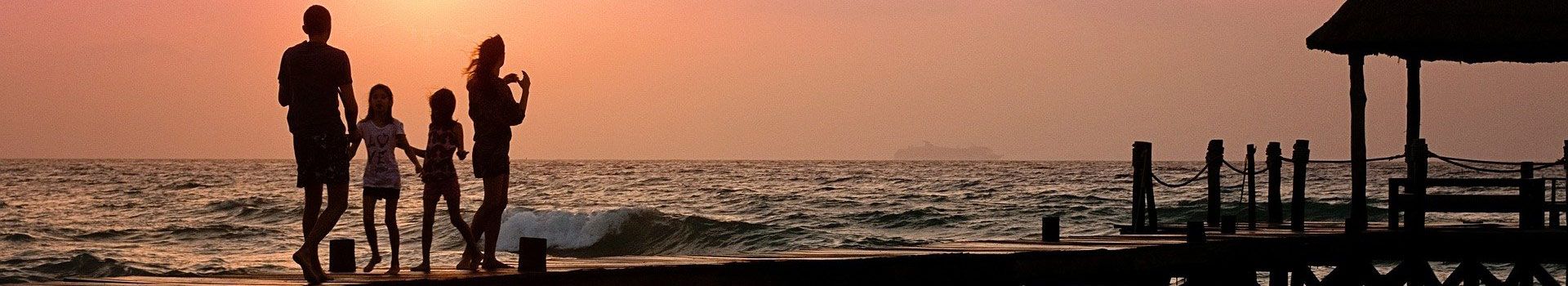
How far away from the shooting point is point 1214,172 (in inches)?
762

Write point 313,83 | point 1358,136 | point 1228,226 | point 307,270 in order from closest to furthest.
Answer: point 313,83 → point 307,270 → point 1228,226 → point 1358,136

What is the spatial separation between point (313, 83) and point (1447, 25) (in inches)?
471

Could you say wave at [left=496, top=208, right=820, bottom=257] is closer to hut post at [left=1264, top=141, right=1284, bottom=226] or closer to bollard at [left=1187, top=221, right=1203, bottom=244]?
hut post at [left=1264, top=141, right=1284, bottom=226]

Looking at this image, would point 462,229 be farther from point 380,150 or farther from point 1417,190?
point 1417,190

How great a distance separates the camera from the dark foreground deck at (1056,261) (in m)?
9.27

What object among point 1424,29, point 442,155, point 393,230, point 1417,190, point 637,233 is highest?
point 1424,29

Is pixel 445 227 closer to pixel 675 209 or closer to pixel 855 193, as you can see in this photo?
pixel 675 209

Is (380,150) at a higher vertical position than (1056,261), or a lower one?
higher

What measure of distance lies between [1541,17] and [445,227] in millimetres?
30319

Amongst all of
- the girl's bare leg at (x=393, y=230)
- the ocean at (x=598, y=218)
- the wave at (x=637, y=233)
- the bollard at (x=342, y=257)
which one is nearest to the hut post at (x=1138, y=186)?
the ocean at (x=598, y=218)

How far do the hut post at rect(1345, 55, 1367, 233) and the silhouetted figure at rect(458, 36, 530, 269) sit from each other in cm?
1034

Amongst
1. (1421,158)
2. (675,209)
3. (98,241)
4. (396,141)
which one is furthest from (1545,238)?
(675,209)

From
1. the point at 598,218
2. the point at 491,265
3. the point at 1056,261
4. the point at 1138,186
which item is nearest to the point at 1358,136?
the point at 1138,186

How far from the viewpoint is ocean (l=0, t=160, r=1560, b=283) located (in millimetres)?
37325
